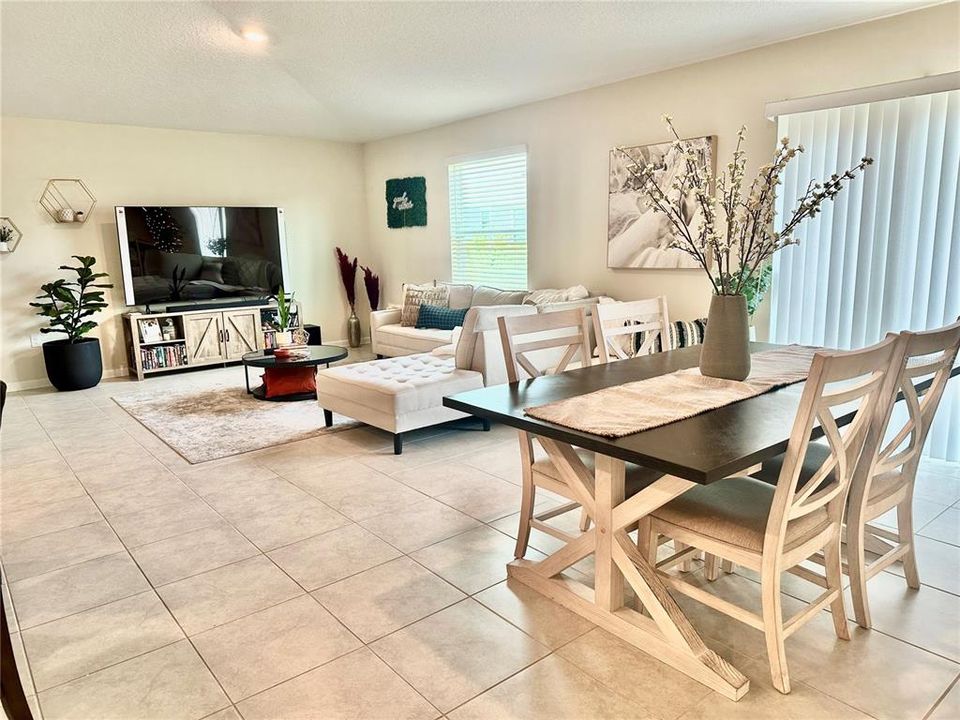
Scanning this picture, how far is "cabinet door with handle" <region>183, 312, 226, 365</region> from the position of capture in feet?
21.5

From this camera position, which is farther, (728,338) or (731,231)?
(728,338)


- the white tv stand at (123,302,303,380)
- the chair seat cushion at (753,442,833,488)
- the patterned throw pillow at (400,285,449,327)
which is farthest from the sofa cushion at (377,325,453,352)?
the chair seat cushion at (753,442,833,488)

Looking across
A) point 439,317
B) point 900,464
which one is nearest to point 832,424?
point 900,464

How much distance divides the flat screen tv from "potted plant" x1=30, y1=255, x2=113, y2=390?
1.34 ft

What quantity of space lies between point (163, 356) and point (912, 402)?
6.38m

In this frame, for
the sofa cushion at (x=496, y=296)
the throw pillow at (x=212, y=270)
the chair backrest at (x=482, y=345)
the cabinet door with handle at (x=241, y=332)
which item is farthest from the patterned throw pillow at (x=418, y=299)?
the chair backrest at (x=482, y=345)

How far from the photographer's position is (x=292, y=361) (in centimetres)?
489

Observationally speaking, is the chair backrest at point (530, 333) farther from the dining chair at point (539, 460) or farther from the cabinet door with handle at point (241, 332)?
the cabinet door with handle at point (241, 332)

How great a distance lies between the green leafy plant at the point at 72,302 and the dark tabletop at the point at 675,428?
16.9 feet

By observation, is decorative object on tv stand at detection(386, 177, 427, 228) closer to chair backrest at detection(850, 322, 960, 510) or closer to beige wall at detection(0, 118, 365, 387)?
beige wall at detection(0, 118, 365, 387)

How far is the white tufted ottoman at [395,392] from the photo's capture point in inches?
153

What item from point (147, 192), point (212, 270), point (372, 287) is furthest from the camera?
point (372, 287)

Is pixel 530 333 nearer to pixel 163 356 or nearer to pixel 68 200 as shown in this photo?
pixel 163 356

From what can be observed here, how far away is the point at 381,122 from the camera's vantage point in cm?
660
